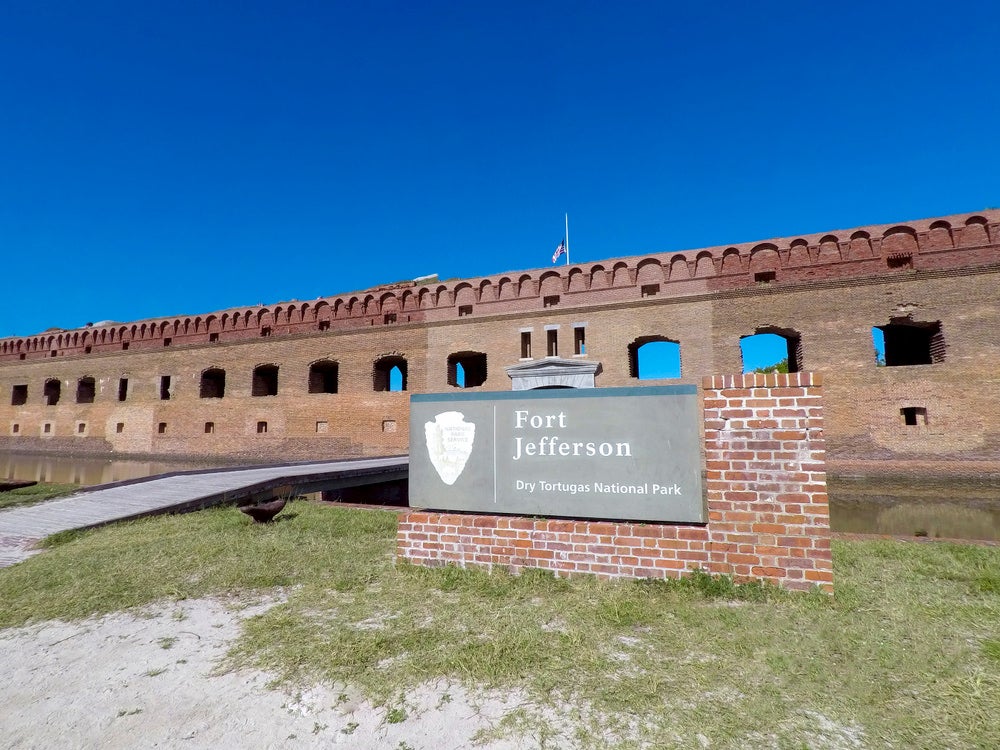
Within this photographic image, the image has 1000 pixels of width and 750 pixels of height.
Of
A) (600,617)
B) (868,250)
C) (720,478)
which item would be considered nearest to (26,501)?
(600,617)

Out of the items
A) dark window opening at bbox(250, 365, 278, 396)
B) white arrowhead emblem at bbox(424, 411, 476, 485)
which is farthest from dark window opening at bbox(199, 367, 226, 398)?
white arrowhead emblem at bbox(424, 411, 476, 485)

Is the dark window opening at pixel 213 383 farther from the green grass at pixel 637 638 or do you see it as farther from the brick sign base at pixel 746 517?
the brick sign base at pixel 746 517

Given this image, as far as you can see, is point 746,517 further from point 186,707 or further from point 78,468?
point 78,468

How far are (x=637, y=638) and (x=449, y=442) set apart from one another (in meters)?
2.15

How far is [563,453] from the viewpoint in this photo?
394 centimetres

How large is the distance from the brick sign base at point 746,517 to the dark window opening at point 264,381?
20.3 m

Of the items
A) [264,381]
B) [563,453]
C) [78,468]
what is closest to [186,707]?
[563,453]

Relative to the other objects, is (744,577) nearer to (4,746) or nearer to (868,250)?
(4,746)

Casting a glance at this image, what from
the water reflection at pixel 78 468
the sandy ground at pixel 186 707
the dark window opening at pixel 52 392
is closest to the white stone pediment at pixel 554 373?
the sandy ground at pixel 186 707

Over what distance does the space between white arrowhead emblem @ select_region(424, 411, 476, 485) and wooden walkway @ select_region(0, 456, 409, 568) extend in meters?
4.19

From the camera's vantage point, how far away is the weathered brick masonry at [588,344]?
43.9 ft

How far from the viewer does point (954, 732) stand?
1869mm

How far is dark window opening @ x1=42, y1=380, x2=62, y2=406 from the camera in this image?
2673 cm

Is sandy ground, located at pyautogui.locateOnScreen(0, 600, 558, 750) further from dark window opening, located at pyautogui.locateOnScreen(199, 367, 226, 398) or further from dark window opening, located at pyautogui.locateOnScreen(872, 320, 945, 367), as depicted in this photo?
dark window opening, located at pyautogui.locateOnScreen(199, 367, 226, 398)
